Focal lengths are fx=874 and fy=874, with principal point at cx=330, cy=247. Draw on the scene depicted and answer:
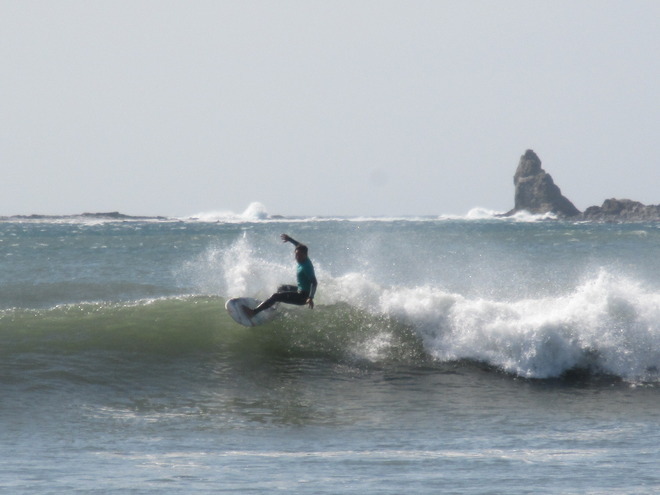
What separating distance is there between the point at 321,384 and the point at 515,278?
61.9 ft

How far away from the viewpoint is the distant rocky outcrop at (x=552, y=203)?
127m

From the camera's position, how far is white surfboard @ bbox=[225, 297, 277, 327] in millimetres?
15461

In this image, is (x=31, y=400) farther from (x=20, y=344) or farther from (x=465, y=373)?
(x=465, y=373)

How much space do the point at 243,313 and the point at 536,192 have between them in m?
129

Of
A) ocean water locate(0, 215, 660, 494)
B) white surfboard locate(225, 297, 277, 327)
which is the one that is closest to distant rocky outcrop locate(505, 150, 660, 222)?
ocean water locate(0, 215, 660, 494)

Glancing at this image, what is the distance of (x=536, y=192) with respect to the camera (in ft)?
457

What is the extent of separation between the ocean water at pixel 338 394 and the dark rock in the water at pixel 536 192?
397ft

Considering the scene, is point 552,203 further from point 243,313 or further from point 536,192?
point 243,313

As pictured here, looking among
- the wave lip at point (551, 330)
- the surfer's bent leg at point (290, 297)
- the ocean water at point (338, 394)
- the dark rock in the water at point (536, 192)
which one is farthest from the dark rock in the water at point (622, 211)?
the surfer's bent leg at point (290, 297)

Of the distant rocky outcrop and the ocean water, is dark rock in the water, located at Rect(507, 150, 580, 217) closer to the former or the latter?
the distant rocky outcrop

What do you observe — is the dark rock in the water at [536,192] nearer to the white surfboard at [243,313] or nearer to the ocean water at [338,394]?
the ocean water at [338,394]

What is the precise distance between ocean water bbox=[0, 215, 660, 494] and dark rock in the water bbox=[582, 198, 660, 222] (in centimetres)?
11429

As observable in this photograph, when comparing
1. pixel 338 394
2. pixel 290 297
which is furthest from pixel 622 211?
pixel 338 394

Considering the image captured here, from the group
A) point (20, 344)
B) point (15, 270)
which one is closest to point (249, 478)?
point (20, 344)
